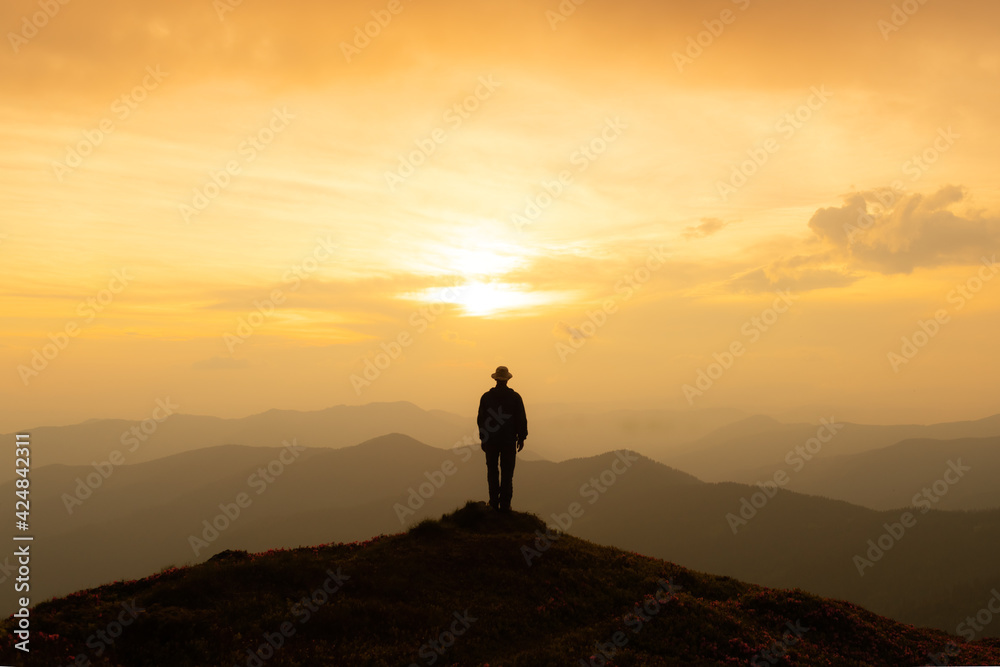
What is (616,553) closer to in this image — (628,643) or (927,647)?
(628,643)

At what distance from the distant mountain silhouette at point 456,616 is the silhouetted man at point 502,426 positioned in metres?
2.53

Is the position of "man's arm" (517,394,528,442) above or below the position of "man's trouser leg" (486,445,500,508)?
above

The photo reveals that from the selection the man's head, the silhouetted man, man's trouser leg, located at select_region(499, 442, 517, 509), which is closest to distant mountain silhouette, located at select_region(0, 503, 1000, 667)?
man's trouser leg, located at select_region(499, 442, 517, 509)

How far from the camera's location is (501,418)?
72.4 ft

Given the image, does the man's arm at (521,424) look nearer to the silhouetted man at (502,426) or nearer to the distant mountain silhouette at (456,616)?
the silhouetted man at (502,426)

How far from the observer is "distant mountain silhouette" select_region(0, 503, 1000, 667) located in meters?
13.5

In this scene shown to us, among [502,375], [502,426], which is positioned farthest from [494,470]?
[502,375]

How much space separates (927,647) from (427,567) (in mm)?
15587

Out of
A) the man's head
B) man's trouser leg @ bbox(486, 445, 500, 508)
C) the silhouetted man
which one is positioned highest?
the man's head

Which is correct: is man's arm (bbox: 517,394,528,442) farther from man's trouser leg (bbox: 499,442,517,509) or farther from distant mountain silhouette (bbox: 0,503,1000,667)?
distant mountain silhouette (bbox: 0,503,1000,667)

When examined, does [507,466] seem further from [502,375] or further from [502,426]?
[502,375]

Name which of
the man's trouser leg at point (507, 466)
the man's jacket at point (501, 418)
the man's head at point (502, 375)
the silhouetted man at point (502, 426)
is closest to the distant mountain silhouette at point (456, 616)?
the man's trouser leg at point (507, 466)

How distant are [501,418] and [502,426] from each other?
1.02ft

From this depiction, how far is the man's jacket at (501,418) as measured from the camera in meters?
22.0
